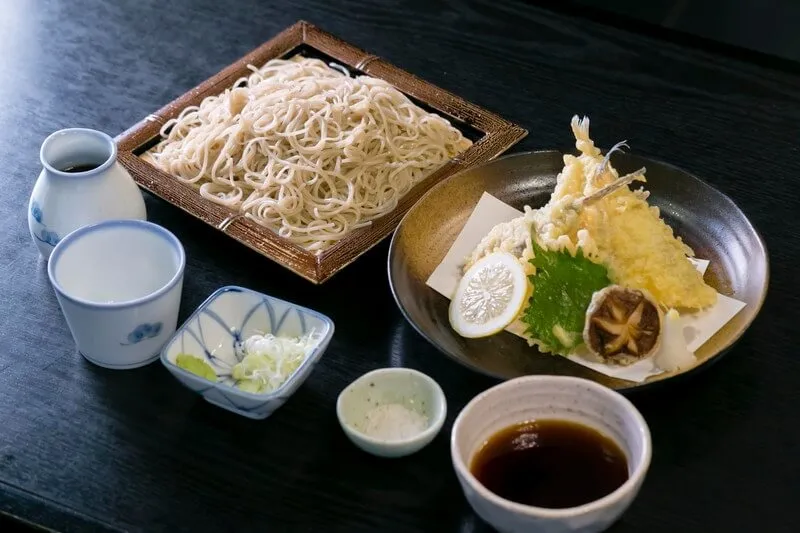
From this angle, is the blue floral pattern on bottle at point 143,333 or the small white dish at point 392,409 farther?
the blue floral pattern on bottle at point 143,333

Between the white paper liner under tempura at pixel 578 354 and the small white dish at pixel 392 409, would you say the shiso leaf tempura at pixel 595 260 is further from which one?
the small white dish at pixel 392 409

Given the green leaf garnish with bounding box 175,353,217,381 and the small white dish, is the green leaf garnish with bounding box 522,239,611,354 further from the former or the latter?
the green leaf garnish with bounding box 175,353,217,381

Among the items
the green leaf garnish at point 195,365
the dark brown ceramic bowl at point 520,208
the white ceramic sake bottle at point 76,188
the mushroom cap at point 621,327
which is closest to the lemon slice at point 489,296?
Result: the dark brown ceramic bowl at point 520,208

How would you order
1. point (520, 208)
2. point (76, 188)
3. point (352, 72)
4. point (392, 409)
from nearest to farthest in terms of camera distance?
point (392, 409) → point (76, 188) → point (520, 208) → point (352, 72)

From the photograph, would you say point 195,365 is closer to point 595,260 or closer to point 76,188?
point 76,188

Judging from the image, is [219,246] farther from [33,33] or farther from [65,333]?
[33,33]

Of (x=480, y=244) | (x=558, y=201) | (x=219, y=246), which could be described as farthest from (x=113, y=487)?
(x=558, y=201)

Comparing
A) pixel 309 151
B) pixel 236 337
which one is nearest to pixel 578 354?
pixel 236 337
